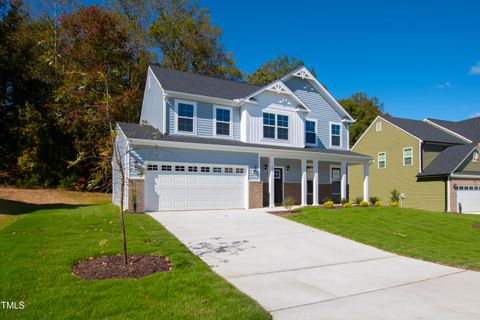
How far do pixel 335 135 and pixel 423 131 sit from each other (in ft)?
32.7

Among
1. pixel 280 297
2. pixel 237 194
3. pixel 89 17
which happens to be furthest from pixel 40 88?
pixel 280 297

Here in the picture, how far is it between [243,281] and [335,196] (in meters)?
16.4

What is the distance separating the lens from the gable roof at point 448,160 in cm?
2308

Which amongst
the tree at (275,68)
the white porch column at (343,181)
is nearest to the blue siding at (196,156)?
the white porch column at (343,181)

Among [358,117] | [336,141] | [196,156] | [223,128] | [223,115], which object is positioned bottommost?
[196,156]

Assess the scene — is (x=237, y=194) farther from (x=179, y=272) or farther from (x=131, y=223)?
(x=179, y=272)

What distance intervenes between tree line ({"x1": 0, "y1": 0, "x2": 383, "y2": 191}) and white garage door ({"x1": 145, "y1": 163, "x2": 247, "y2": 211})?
5565mm

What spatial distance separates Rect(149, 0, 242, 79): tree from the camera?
32312 millimetres

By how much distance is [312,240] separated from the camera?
32.0ft

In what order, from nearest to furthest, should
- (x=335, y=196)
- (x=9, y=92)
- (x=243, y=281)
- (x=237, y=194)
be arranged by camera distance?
(x=243, y=281)
(x=237, y=194)
(x=335, y=196)
(x=9, y=92)

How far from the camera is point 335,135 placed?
2217 cm

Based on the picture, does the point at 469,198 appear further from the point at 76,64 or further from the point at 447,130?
the point at 76,64

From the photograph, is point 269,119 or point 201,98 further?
point 269,119

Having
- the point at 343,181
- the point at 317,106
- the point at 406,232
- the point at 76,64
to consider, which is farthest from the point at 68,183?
the point at 406,232
